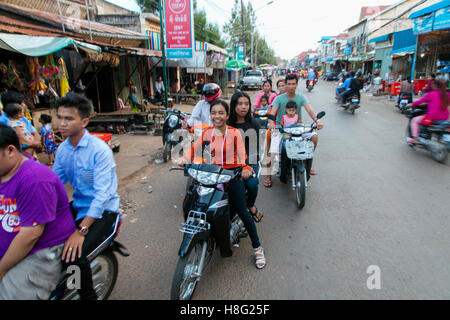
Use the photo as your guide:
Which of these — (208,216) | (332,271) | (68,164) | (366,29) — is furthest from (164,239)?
(366,29)

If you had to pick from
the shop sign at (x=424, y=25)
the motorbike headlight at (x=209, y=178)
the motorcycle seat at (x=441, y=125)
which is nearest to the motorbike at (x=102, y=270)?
the motorbike headlight at (x=209, y=178)

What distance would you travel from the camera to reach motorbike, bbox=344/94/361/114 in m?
12.3

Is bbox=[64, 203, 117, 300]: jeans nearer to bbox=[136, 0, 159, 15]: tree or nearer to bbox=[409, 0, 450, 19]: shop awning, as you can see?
bbox=[409, 0, 450, 19]: shop awning

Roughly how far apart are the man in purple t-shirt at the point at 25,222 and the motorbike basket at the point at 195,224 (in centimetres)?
91

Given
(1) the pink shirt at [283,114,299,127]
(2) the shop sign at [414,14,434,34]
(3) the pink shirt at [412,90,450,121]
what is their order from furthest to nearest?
(2) the shop sign at [414,14,434,34]
(3) the pink shirt at [412,90,450,121]
(1) the pink shirt at [283,114,299,127]

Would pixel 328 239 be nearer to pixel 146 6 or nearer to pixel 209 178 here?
pixel 209 178

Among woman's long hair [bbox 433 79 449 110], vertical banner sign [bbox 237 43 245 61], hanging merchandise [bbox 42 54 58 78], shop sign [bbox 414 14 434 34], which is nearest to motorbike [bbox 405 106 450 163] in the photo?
woman's long hair [bbox 433 79 449 110]

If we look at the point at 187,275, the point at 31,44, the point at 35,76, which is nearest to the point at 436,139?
the point at 187,275

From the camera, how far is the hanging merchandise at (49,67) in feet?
20.7

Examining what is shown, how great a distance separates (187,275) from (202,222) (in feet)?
1.46

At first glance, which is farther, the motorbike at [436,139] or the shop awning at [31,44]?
the motorbike at [436,139]

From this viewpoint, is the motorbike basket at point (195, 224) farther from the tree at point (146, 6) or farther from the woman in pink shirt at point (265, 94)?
the tree at point (146, 6)

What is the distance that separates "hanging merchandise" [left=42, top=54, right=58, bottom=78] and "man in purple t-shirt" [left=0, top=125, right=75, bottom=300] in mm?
5816
